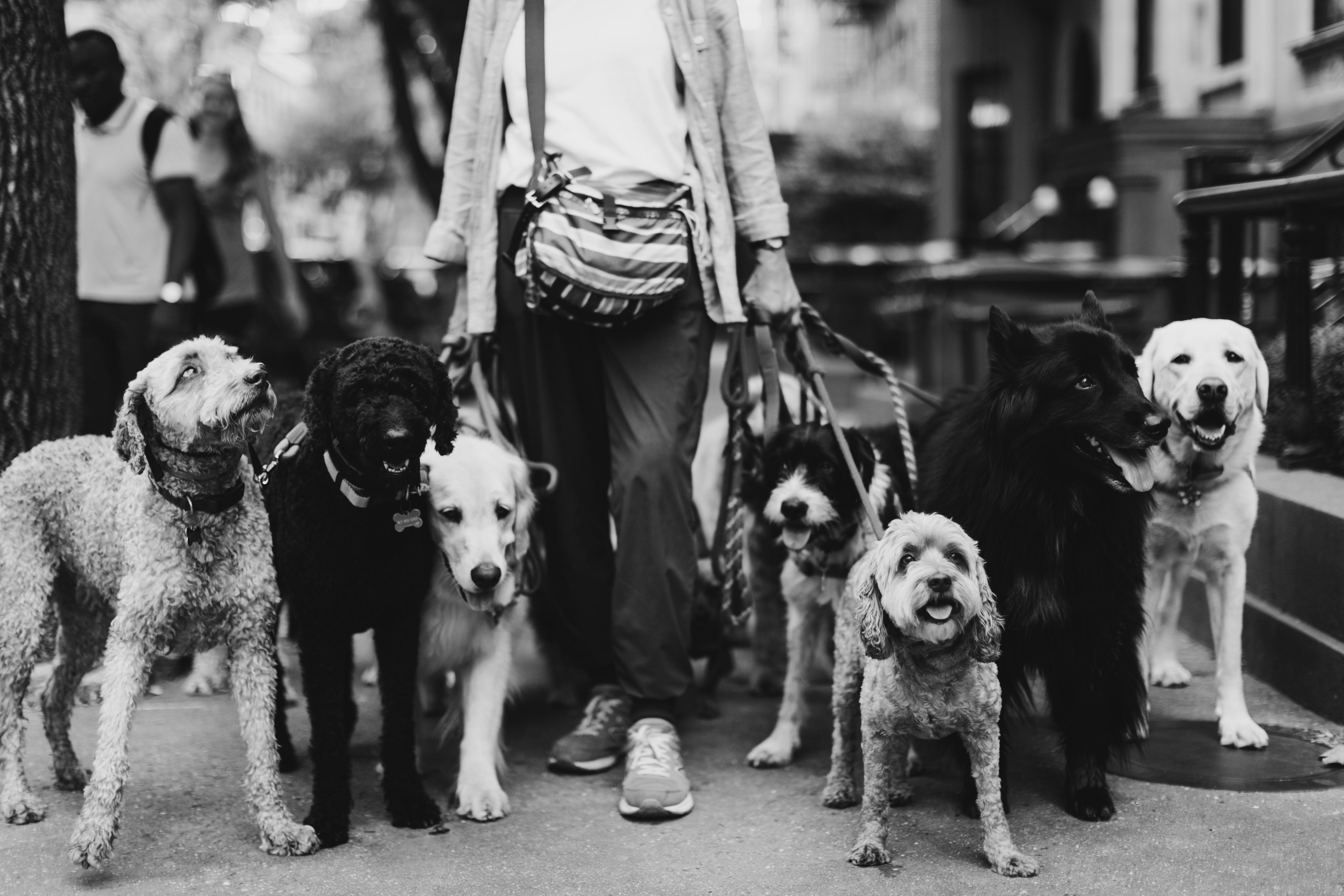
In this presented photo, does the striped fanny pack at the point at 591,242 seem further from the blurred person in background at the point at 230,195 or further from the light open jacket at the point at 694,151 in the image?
the blurred person in background at the point at 230,195

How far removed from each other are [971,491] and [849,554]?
2.01 ft

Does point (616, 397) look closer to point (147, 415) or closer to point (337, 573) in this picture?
point (337, 573)

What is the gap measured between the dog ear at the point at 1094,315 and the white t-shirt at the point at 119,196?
4.22m

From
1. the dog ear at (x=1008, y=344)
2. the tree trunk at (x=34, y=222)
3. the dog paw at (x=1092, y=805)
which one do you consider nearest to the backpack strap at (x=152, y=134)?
the tree trunk at (x=34, y=222)

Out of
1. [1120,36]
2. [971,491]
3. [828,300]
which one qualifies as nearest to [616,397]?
[971,491]

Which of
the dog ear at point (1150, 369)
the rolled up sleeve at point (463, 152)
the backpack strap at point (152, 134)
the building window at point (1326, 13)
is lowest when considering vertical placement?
the dog ear at point (1150, 369)

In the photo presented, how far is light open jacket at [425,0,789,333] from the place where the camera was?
14.3 feet

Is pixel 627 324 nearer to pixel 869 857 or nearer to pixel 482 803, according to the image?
pixel 482 803

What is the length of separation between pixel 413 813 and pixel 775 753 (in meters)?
1.21

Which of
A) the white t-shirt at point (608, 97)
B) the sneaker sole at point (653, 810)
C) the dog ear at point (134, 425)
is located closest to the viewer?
the dog ear at point (134, 425)

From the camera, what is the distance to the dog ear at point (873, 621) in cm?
334

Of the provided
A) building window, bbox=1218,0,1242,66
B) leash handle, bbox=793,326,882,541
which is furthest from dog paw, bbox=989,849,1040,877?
building window, bbox=1218,0,1242,66

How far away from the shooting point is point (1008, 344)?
3.70 m

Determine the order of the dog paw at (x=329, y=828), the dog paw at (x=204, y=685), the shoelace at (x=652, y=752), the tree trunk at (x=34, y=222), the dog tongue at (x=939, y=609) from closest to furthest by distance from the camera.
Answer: the dog tongue at (x=939, y=609) < the dog paw at (x=329, y=828) < the shoelace at (x=652, y=752) < the tree trunk at (x=34, y=222) < the dog paw at (x=204, y=685)
